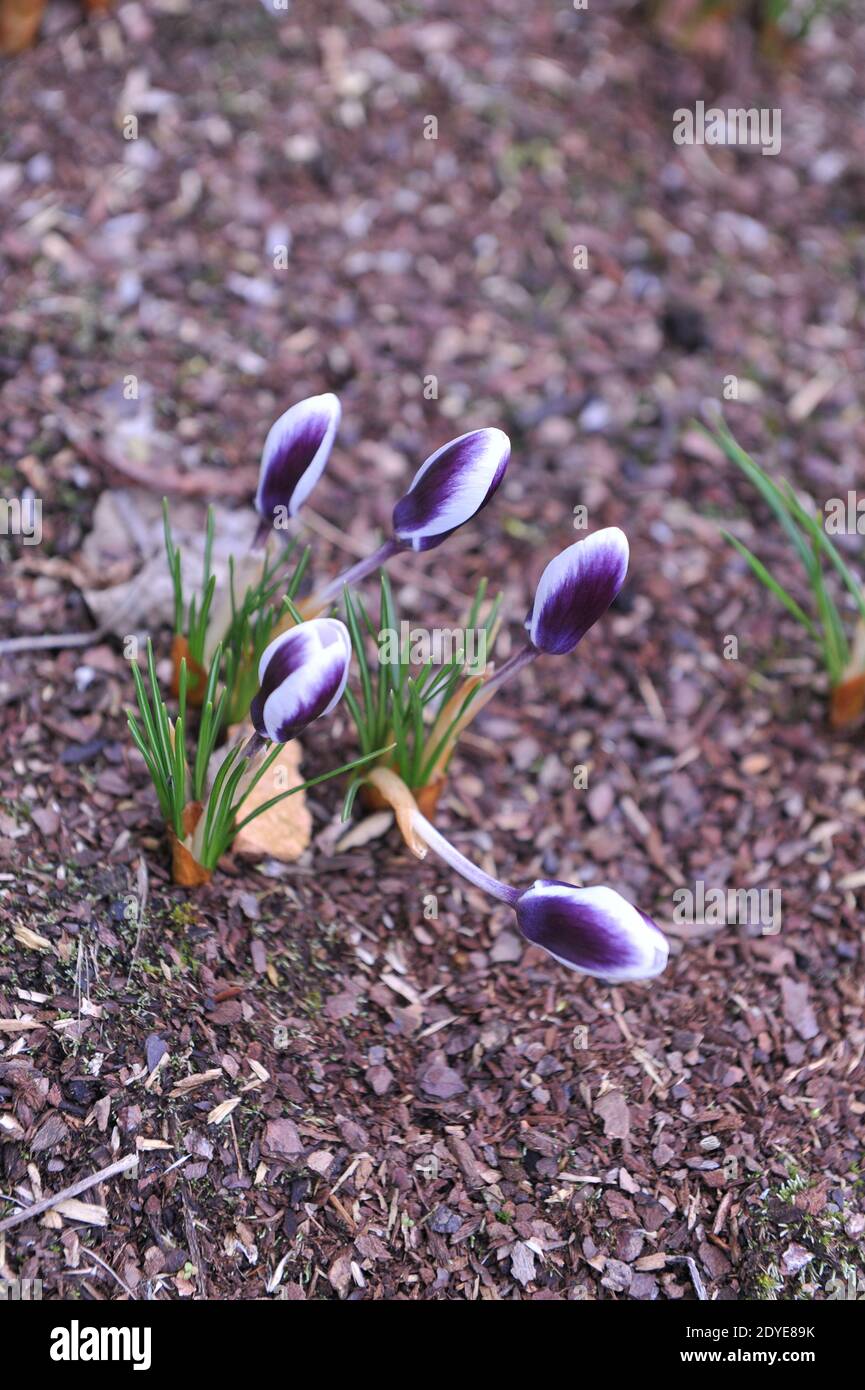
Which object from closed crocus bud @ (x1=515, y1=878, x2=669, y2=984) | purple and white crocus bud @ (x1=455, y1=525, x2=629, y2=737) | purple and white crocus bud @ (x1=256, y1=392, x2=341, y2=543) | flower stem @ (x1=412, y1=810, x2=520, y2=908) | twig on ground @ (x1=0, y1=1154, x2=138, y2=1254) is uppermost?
purple and white crocus bud @ (x1=256, y1=392, x2=341, y2=543)

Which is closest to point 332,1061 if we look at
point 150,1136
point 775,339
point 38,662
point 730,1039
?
point 150,1136

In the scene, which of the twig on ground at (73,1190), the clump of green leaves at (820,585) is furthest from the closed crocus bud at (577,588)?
the twig on ground at (73,1190)

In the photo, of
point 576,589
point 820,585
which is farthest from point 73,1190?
point 820,585

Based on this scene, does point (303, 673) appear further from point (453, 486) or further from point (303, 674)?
point (453, 486)

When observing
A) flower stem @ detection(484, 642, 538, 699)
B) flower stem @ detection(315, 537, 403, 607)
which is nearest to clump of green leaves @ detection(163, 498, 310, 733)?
flower stem @ detection(315, 537, 403, 607)

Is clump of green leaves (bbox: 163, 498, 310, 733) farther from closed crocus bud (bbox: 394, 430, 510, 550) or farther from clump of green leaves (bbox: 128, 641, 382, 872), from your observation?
closed crocus bud (bbox: 394, 430, 510, 550)

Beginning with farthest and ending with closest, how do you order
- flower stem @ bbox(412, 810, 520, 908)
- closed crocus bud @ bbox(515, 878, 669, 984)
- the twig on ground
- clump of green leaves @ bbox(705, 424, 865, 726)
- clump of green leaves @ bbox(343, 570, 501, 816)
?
clump of green leaves @ bbox(705, 424, 865, 726) → clump of green leaves @ bbox(343, 570, 501, 816) → flower stem @ bbox(412, 810, 520, 908) → the twig on ground → closed crocus bud @ bbox(515, 878, 669, 984)

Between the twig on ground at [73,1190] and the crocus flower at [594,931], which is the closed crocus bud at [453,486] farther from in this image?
the twig on ground at [73,1190]
